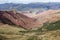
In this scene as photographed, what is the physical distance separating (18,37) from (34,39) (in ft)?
7.64

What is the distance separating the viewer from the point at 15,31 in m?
31.8

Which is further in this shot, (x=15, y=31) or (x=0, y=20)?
(x=0, y=20)

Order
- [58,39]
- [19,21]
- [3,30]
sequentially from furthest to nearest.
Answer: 1. [19,21]
2. [3,30]
3. [58,39]

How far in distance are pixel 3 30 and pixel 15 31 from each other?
183 cm

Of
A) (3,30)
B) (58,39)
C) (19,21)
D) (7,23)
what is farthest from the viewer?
(19,21)

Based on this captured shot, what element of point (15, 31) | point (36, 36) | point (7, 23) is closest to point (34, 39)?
point (36, 36)

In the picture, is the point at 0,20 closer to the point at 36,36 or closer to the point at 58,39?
the point at 36,36

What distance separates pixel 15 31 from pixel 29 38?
5309mm

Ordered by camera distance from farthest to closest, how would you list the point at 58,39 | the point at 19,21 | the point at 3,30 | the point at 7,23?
the point at 19,21 < the point at 7,23 < the point at 3,30 < the point at 58,39

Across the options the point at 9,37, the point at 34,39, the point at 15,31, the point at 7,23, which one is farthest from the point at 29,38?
the point at 7,23

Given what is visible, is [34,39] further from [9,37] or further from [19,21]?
[19,21]

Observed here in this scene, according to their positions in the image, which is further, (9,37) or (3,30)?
(3,30)

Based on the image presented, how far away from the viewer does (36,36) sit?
88.5 feet

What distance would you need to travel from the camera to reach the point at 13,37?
27375mm
